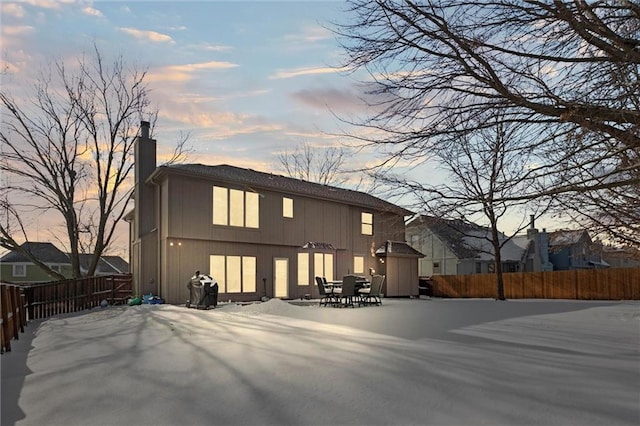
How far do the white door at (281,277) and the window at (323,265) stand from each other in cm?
159

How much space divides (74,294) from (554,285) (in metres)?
19.9

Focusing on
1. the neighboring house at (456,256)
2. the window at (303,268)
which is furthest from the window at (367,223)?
the neighboring house at (456,256)

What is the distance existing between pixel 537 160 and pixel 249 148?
1691cm

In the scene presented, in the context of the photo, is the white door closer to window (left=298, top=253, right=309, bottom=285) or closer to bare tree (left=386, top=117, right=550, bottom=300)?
window (left=298, top=253, right=309, bottom=285)

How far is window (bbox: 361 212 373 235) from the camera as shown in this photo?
2356 centimetres

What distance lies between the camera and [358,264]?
Result: 22891 mm

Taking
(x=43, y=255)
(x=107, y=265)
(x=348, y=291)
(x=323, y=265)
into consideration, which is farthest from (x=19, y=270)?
(x=348, y=291)

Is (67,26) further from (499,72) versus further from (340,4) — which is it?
(499,72)

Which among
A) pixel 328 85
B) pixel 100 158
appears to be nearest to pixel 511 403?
pixel 328 85

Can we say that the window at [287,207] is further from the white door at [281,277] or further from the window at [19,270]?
the window at [19,270]

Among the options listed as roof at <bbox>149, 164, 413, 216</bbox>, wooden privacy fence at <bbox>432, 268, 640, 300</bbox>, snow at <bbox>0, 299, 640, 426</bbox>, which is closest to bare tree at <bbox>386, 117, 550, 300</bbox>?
snow at <bbox>0, 299, 640, 426</bbox>

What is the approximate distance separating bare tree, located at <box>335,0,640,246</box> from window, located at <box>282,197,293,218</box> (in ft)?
46.4

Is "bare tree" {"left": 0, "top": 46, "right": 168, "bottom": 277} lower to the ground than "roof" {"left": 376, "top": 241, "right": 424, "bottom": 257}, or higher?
higher

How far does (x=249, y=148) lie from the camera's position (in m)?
22.0
